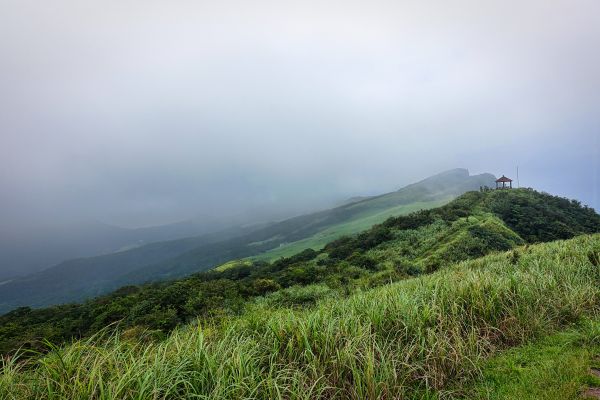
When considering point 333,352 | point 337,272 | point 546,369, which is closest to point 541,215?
point 337,272

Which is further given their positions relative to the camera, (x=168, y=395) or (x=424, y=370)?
(x=424, y=370)

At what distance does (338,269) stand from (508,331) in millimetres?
24992

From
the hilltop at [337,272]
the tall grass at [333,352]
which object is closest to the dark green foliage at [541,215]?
the hilltop at [337,272]

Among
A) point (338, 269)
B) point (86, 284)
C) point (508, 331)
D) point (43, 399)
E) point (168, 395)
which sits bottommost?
point (86, 284)

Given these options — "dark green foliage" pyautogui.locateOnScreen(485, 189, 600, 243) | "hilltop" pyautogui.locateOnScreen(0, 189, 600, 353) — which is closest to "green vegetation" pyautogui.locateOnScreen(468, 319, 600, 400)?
"hilltop" pyautogui.locateOnScreen(0, 189, 600, 353)

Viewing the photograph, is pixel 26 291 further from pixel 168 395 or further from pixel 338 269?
pixel 168 395

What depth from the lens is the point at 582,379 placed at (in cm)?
475

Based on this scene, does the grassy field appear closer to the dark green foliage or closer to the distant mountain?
the distant mountain

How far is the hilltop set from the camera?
2081 cm

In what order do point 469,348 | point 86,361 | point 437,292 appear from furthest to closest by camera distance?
point 437,292 → point 469,348 → point 86,361

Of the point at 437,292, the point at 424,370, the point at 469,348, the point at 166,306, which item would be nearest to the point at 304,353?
the point at 424,370

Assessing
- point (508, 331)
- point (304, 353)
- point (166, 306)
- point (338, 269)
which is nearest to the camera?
point (304, 353)

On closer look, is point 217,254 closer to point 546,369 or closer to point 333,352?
point 333,352

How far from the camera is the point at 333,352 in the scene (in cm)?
533
